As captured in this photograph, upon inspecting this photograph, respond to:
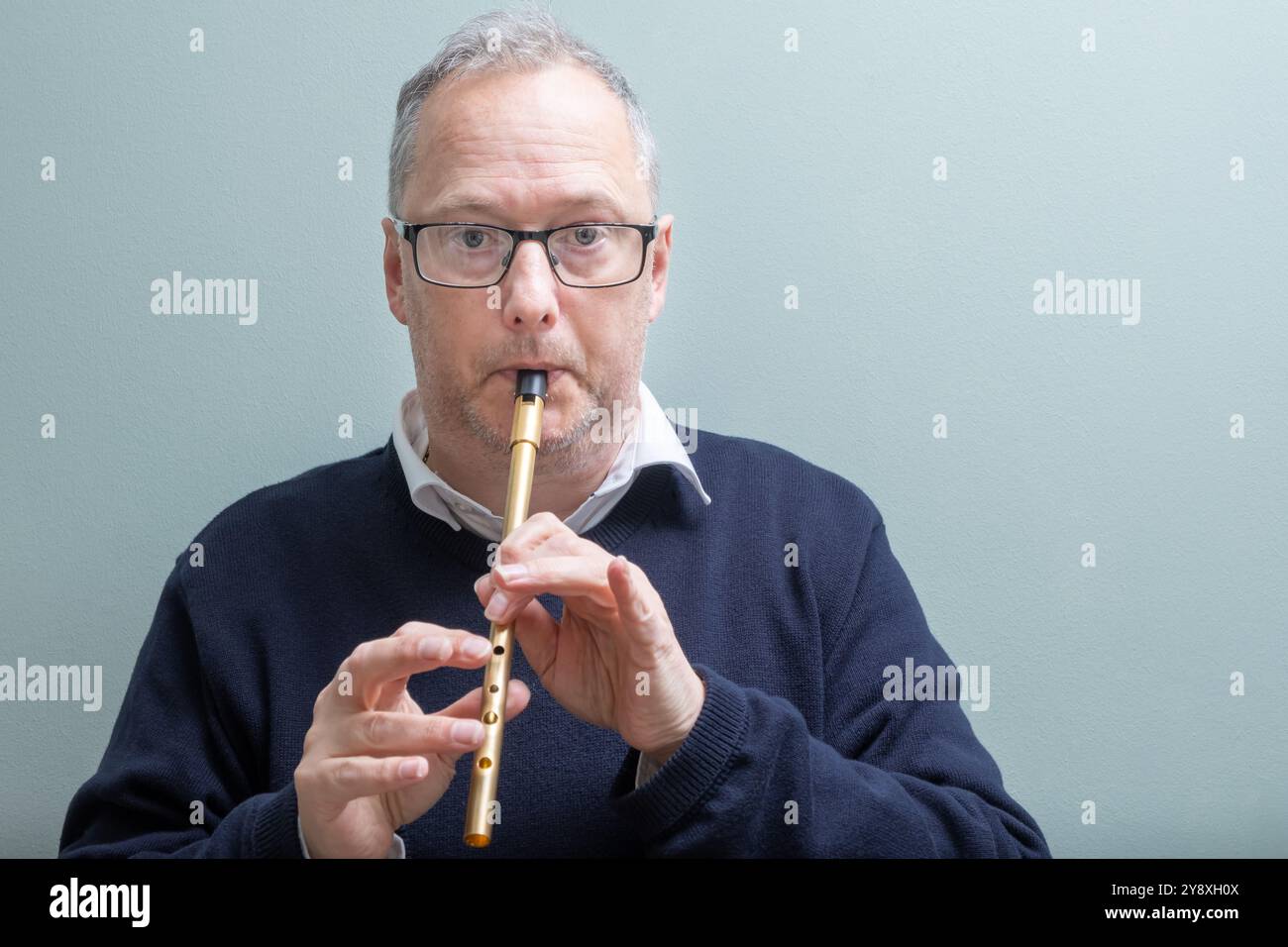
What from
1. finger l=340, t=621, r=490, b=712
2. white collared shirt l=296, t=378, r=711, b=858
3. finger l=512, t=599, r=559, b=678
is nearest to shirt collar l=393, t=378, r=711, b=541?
white collared shirt l=296, t=378, r=711, b=858

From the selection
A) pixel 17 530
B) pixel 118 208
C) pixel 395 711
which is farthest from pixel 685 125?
pixel 17 530

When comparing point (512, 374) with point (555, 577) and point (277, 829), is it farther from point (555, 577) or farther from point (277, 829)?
point (277, 829)

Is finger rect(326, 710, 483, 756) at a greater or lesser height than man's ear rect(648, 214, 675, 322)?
lesser

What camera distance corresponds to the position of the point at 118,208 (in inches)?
63.7

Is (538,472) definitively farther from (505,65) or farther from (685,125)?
(685,125)

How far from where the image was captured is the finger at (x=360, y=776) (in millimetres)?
1020

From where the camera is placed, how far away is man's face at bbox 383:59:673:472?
1266 millimetres

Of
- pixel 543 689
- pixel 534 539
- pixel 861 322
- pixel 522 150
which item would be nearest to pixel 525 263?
pixel 522 150

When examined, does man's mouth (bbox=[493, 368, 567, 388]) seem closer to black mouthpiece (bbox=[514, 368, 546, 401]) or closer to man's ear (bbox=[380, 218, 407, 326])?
black mouthpiece (bbox=[514, 368, 546, 401])

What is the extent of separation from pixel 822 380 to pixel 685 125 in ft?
1.27

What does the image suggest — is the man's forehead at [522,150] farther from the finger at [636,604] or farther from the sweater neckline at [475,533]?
the finger at [636,604]

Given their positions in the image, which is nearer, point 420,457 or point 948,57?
point 420,457

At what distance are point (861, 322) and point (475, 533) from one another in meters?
0.62

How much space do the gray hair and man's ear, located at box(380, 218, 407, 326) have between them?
2 cm
